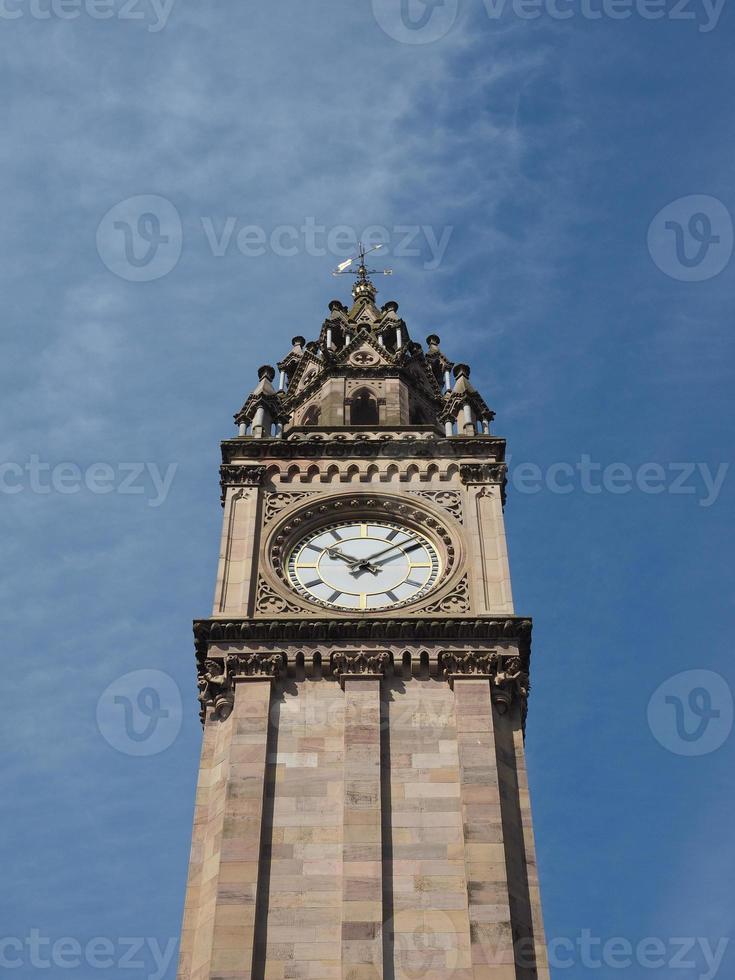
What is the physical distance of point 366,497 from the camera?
1841 inches

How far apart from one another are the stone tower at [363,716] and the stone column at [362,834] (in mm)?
43

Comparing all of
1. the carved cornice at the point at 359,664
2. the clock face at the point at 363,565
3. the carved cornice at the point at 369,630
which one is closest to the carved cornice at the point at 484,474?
the clock face at the point at 363,565

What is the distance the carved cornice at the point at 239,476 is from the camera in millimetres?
47281

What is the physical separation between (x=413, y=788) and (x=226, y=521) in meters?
11.3

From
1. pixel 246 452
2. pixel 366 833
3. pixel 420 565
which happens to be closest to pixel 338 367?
pixel 246 452

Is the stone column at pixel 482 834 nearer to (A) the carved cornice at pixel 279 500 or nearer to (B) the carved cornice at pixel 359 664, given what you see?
(B) the carved cornice at pixel 359 664

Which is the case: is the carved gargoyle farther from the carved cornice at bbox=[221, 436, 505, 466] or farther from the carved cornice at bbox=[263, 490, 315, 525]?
the carved cornice at bbox=[221, 436, 505, 466]

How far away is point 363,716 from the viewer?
3891 cm

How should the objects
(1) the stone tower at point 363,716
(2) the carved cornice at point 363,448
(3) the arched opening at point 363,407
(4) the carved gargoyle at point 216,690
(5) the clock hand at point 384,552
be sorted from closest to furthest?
(1) the stone tower at point 363,716
(4) the carved gargoyle at point 216,690
(5) the clock hand at point 384,552
(2) the carved cornice at point 363,448
(3) the arched opening at point 363,407

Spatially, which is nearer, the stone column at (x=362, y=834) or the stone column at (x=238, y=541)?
the stone column at (x=362, y=834)

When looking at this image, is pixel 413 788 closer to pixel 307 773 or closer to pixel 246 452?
pixel 307 773

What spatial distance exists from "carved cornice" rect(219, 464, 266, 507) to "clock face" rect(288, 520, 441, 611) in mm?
2512

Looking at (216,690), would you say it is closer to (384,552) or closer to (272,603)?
(272,603)

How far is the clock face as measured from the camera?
43.3m
